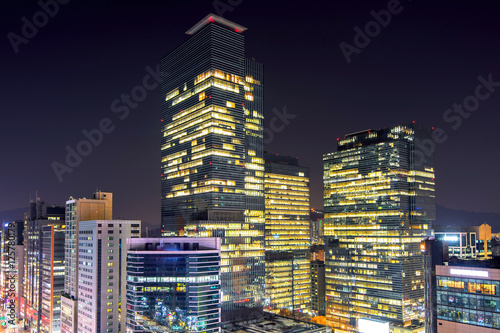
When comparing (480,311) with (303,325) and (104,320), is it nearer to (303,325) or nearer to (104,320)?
(303,325)

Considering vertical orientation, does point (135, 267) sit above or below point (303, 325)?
above

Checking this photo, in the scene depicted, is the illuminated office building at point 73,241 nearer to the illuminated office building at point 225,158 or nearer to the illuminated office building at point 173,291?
the illuminated office building at point 225,158

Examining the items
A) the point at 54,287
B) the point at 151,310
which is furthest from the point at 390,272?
the point at 54,287

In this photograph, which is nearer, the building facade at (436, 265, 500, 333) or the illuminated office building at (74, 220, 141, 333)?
the building facade at (436, 265, 500, 333)

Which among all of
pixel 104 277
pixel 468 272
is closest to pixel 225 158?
pixel 104 277

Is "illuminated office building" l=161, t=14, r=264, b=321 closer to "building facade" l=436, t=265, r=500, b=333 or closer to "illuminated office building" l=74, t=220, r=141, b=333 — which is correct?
"illuminated office building" l=74, t=220, r=141, b=333

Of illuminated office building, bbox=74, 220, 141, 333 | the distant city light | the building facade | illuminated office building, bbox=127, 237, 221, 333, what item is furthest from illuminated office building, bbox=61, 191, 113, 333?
the distant city light
